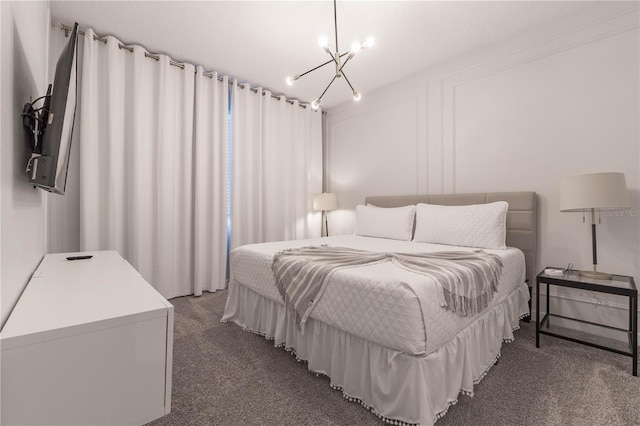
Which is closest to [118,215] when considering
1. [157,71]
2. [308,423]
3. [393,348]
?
[157,71]

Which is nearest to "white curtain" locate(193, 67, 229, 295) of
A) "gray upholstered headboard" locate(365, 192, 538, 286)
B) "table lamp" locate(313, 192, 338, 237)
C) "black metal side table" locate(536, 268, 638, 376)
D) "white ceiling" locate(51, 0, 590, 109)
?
"white ceiling" locate(51, 0, 590, 109)

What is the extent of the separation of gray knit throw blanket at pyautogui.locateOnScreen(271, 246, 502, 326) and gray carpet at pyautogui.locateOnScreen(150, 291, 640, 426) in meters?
0.41

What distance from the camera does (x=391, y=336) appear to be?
4.51 feet

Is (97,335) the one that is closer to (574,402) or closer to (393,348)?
(393,348)

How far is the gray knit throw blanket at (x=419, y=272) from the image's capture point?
5.20 feet

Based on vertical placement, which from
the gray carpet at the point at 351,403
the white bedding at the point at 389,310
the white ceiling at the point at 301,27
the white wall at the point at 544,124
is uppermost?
the white ceiling at the point at 301,27

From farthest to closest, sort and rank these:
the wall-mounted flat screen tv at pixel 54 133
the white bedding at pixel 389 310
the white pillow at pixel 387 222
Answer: the white pillow at pixel 387 222, the white bedding at pixel 389 310, the wall-mounted flat screen tv at pixel 54 133

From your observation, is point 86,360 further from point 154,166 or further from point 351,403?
point 154,166

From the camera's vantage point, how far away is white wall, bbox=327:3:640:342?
234 cm

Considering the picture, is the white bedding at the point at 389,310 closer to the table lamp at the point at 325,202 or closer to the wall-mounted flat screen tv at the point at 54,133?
the wall-mounted flat screen tv at the point at 54,133

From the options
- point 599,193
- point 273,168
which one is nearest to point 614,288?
point 599,193

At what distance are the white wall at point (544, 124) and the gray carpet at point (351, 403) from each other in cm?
86

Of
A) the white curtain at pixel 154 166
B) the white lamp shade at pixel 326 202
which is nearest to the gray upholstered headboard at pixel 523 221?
the white lamp shade at pixel 326 202

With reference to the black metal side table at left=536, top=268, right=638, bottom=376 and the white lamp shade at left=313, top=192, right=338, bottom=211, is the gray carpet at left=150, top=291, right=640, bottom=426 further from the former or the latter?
the white lamp shade at left=313, top=192, right=338, bottom=211
